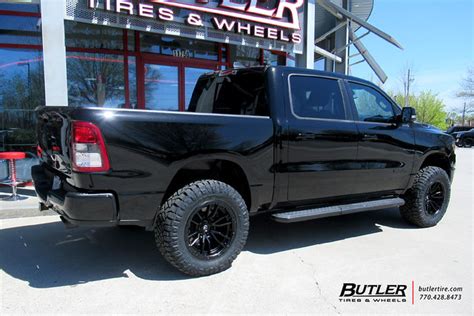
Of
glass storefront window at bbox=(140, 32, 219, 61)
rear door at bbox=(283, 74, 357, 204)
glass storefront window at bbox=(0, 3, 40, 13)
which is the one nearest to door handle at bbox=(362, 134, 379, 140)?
rear door at bbox=(283, 74, 357, 204)

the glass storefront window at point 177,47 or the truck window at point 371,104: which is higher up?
the glass storefront window at point 177,47

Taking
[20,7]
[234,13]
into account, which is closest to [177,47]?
[234,13]

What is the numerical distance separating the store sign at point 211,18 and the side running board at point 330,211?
489 centimetres

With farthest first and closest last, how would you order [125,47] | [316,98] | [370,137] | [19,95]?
1. [125,47]
2. [19,95]
3. [370,137]
4. [316,98]

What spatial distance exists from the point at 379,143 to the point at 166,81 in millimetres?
5606

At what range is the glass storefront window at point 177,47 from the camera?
28.7 feet

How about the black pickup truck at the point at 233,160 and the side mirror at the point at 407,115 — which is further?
the side mirror at the point at 407,115

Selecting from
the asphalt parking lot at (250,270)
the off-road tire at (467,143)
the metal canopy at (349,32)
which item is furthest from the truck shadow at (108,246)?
the off-road tire at (467,143)

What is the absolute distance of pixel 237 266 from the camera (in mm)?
3924

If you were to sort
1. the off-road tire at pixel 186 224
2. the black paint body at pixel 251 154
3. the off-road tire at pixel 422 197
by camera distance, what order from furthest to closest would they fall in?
the off-road tire at pixel 422 197 < the off-road tire at pixel 186 224 < the black paint body at pixel 251 154

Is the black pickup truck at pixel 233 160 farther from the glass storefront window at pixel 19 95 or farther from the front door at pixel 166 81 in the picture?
the glass storefront window at pixel 19 95

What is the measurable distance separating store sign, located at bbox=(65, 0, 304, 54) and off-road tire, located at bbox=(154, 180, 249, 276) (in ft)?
15.1

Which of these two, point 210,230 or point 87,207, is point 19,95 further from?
point 210,230

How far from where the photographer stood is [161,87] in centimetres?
898
